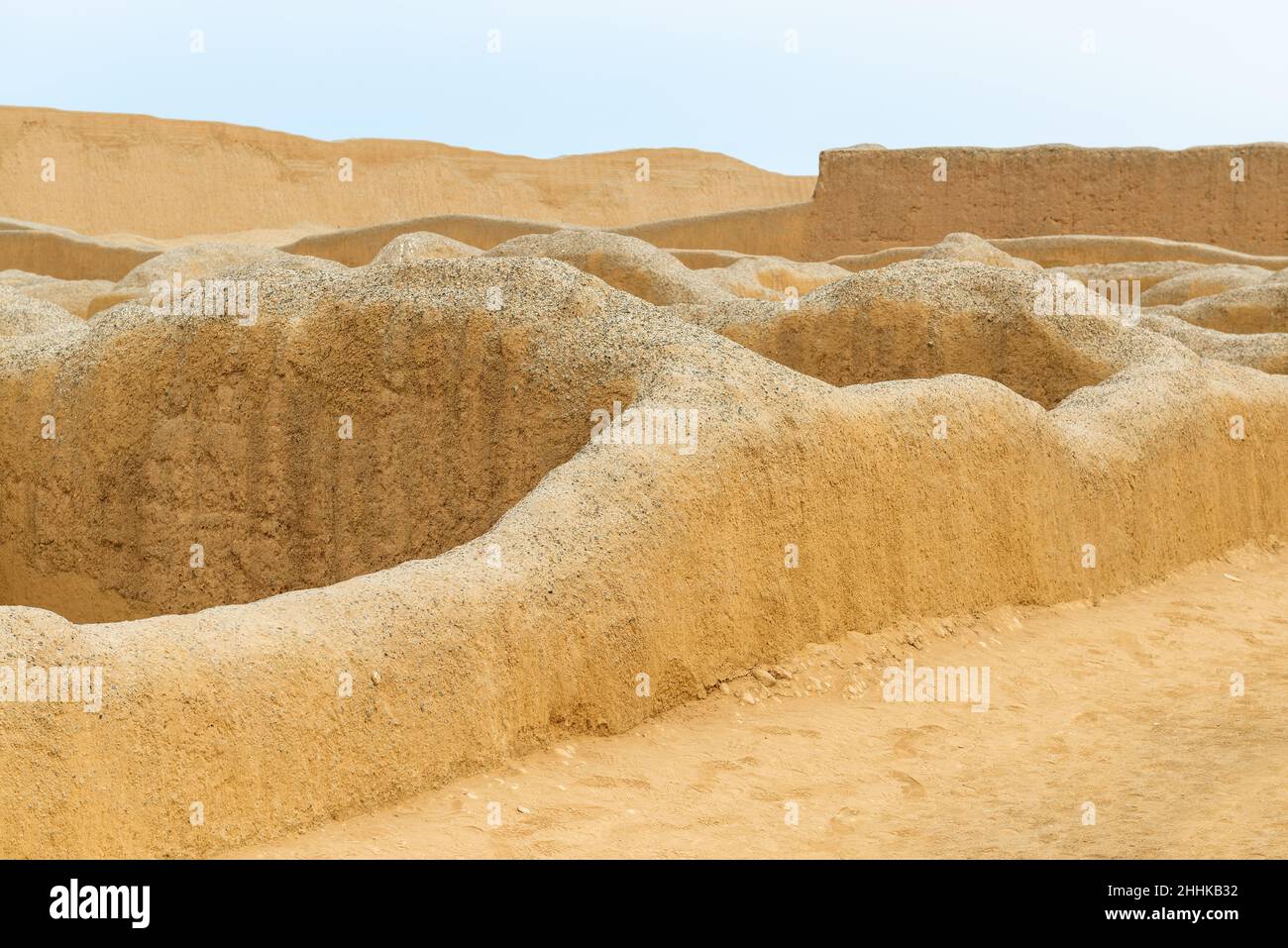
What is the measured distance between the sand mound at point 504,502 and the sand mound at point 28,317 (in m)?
1.64

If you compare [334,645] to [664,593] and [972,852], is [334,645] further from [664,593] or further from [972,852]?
[972,852]

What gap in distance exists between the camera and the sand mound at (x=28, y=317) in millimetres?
9734

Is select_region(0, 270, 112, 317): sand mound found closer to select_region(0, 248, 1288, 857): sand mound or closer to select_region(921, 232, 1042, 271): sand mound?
select_region(0, 248, 1288, 857): sand mound

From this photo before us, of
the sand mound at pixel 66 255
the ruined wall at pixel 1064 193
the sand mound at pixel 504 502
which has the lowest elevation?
the sand mound at pixel 504 502

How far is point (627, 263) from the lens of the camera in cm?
1275

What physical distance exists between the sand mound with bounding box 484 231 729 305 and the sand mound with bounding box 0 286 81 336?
3.65 meters

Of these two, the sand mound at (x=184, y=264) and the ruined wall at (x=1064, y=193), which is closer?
the sand mound at (x=184, y=264)

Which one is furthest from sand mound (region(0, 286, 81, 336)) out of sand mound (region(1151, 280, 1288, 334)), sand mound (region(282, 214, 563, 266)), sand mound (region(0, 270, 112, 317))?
sand mound (region(282, 214, 563, 266))

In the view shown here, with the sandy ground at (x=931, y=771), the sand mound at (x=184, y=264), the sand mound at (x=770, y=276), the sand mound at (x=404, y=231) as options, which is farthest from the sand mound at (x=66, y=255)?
the sandy ground at (x=931, y=771)

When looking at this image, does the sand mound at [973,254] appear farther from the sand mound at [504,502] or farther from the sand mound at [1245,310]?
the sand mound at [504,502]

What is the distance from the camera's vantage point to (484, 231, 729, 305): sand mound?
40.6 feet

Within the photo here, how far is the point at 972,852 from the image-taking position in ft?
13.8

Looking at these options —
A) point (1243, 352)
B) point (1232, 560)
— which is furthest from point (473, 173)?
point (1232, 560)

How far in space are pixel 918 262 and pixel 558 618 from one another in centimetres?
474
